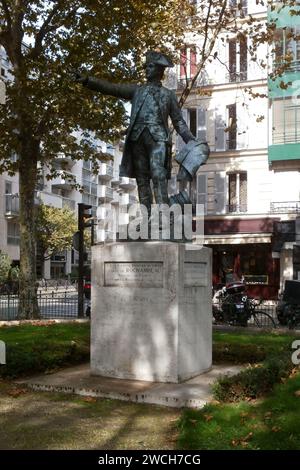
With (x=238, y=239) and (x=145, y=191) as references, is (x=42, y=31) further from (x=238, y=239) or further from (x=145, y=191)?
(x=238, y=239)

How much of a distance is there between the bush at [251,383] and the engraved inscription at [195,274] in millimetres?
1437

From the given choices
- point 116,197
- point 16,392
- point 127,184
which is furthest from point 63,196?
point 16,392

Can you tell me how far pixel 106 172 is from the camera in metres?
73.1

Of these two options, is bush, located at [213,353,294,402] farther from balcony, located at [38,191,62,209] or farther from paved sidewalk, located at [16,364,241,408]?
balcony, located at [38,191,62,209]

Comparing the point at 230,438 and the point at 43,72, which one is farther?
the point at 43,72

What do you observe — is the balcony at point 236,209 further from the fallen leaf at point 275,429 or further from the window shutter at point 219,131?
the fallen leaf at point 275,429

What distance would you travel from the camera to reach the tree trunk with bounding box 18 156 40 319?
53.0 feet

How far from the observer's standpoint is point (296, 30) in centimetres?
2766

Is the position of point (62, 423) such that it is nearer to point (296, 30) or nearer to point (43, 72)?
point (43, 72)

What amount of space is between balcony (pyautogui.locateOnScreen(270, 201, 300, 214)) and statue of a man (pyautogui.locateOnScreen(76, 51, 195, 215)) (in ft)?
68.1

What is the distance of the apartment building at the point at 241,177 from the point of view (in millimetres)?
28750

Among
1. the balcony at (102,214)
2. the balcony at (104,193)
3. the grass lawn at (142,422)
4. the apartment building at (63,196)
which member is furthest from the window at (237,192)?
the balcony at (104,193)
